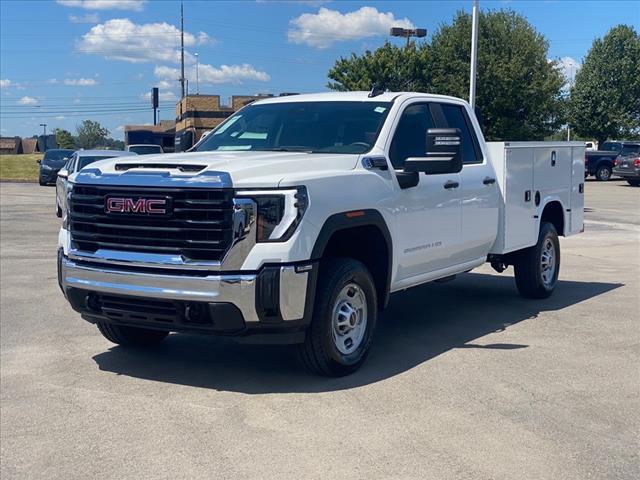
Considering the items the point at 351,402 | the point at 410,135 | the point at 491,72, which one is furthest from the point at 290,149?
the point at 491,72

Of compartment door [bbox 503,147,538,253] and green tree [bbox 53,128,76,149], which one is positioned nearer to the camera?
compartment door [bbox 503,147,538,253]

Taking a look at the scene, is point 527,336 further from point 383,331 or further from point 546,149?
point 546,149

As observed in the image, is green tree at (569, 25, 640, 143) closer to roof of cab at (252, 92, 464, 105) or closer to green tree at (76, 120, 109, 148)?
roof of cab at (252, 92, 464, 105)

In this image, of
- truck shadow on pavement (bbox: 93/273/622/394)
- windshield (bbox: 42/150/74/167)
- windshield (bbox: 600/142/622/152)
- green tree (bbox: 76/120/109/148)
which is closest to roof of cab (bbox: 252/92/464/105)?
truck shadow on pavement (bbox: 93/273/622/394)

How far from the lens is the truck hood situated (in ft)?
17.1

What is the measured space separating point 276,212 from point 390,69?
1451 inches

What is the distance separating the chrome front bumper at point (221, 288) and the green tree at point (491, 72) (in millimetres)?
35599

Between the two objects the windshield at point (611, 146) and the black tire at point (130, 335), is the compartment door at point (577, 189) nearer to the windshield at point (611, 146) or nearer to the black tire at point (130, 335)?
the black tire at point (130, 335)

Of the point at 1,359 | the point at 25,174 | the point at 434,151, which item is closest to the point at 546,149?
the point at 434,151

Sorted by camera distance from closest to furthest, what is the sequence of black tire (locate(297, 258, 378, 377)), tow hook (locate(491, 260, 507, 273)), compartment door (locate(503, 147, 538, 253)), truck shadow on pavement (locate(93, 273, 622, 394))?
black tire (locate(297, 258, 378, 377)) < truck shadow on pavement (locate(93, 273, 622, 394)) < compartment door (locate(503, 147, 538, 253)) < tow hook (locate(491, 260, 507, 273))

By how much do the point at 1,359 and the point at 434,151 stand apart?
13.0ft

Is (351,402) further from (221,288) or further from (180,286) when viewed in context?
(180,286)

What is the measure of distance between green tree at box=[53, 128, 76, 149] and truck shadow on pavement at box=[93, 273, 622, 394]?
432 feet

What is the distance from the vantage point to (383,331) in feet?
24.4
